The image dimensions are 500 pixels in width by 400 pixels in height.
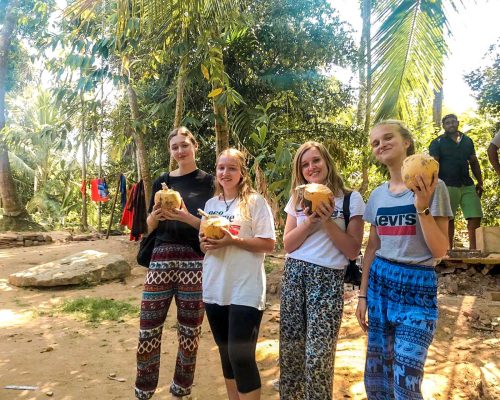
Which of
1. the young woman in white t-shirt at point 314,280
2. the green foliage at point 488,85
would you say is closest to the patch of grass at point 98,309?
the young woman in white t-shirt at point 314,280

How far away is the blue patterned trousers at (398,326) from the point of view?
1692 millimetres

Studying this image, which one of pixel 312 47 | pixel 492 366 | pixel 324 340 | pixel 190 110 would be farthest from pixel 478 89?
pixel 324 340

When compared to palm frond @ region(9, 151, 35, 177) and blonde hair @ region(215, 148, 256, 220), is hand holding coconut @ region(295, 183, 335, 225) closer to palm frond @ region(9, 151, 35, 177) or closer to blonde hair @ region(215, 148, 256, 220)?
blonde hair @ region(215, 148, 256, 220)

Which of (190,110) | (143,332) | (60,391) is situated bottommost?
(60,391)

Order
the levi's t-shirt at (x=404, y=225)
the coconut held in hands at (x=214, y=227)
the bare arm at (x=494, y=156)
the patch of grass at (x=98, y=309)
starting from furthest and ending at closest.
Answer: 1. the patch of grass at (x=98, y=309)
2. the bare arm at (x=494, y=156)
3. the coconut held in hands at (x=214, y=227)
4. the levi's t-shirt at (x=404, y=225)

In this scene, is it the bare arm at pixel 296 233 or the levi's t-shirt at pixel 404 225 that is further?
the bare arm at pixel 296 233

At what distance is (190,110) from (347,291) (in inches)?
172

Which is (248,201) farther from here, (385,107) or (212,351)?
(212,351)

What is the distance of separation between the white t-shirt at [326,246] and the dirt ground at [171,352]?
4.48 ft

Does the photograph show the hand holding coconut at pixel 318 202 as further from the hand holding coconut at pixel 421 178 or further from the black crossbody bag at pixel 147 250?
the black crossbody bag at pixel 147 250

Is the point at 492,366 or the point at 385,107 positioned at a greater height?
the point at 385,107

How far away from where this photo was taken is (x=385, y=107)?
9.72 ft

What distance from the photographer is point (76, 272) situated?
6.61 metres

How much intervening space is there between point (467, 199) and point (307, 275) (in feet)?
13.5
